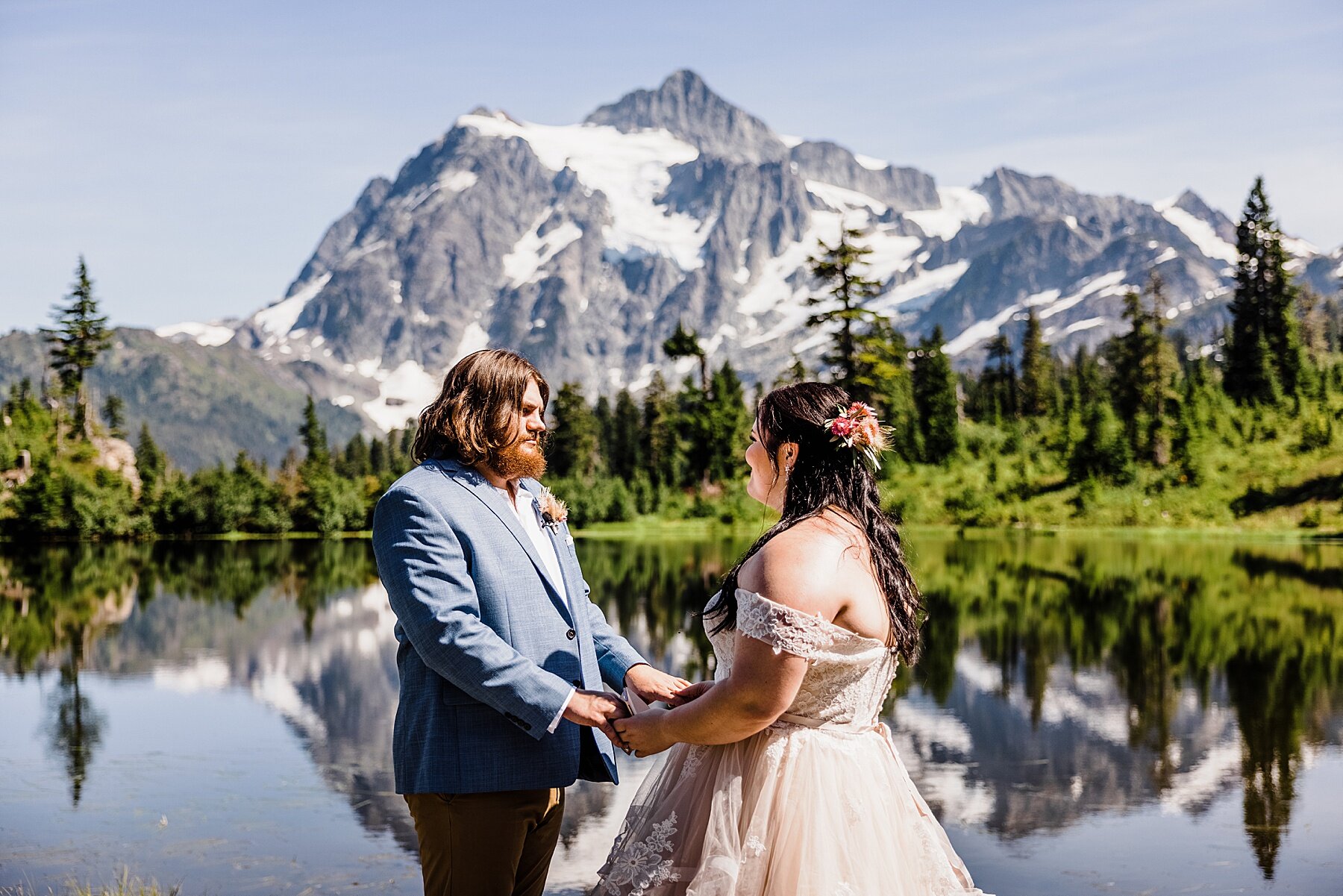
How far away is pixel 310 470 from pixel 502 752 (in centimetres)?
6634

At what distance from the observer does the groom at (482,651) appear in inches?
140

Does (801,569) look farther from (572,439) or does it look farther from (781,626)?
(572,439)

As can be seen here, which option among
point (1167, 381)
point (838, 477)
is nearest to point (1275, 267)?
point (1167, 381)

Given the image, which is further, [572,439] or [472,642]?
[572,439]

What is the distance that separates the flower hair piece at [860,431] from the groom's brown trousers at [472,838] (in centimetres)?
148

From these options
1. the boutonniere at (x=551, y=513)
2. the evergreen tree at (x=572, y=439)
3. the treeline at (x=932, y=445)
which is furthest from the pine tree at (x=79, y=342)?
the boutonniere at (x=551, y=513)

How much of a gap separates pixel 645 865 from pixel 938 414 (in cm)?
5180

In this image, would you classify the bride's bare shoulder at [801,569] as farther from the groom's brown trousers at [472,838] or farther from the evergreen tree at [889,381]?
the evergreen tree at [889,381]

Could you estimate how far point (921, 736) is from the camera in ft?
39.5

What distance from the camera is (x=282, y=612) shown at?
77.0 ft

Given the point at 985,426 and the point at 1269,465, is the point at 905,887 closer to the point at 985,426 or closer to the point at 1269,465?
the point at 1269,465

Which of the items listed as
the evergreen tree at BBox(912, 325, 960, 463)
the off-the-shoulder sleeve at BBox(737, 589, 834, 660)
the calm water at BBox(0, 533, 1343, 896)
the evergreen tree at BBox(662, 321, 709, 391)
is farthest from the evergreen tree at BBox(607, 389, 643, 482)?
the off-the-shoulder sleeve at BBox(737, 589, 834, 660)

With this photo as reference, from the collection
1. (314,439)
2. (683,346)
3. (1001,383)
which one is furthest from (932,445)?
(314,439)

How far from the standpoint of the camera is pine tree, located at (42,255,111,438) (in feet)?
212
